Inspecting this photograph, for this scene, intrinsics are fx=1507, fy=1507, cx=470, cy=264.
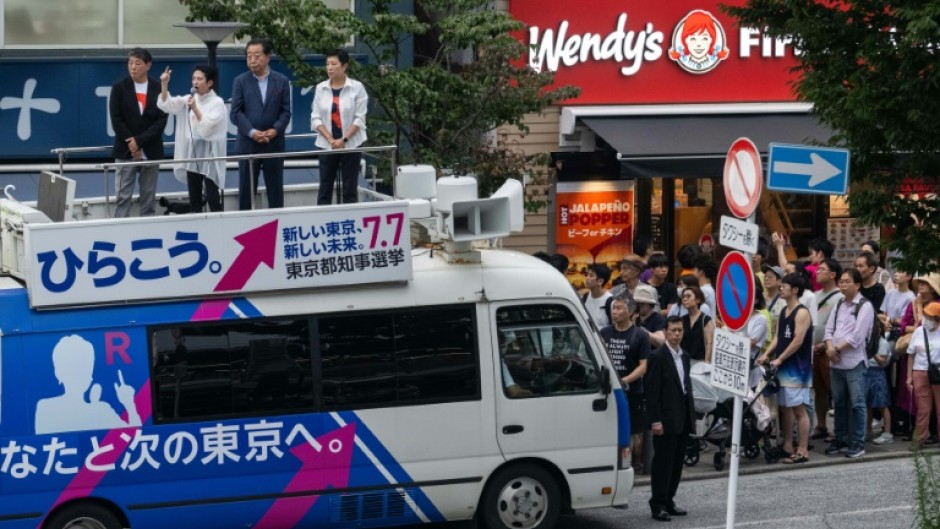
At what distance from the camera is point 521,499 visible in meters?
12.5

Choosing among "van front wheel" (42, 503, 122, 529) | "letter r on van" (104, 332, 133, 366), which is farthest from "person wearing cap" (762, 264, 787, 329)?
"van front wheel" (42, 503, 122, 529)

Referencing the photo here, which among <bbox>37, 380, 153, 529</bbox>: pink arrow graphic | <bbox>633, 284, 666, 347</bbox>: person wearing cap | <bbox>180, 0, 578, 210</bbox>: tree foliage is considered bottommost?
<bbox>37, 380, 153, 529</bbox>: pink arrow graphic

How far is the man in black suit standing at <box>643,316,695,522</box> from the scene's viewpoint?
43.4ft

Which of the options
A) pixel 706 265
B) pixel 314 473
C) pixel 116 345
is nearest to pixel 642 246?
pixel 706 265

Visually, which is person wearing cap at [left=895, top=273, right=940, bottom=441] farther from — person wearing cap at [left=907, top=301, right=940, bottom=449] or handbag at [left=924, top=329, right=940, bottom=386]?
handbag at [left=924, top=329, right=940, bottom=386]

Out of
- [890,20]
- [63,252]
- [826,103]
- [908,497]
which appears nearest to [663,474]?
[908,497]

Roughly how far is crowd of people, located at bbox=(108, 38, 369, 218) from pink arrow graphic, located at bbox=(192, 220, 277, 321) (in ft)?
5.03

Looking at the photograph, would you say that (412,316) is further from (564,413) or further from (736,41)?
(736,41)

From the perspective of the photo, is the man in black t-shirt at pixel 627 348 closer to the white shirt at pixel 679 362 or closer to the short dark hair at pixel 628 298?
the white shirt at pixel 679 362

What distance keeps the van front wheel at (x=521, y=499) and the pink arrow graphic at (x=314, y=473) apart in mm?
1253

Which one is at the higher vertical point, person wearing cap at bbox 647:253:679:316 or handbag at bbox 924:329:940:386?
person wearing cap at bbox 647:253:679:316

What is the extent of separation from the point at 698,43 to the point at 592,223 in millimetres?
3371

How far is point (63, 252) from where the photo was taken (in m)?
11.4

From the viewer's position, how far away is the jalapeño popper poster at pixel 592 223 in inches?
917
